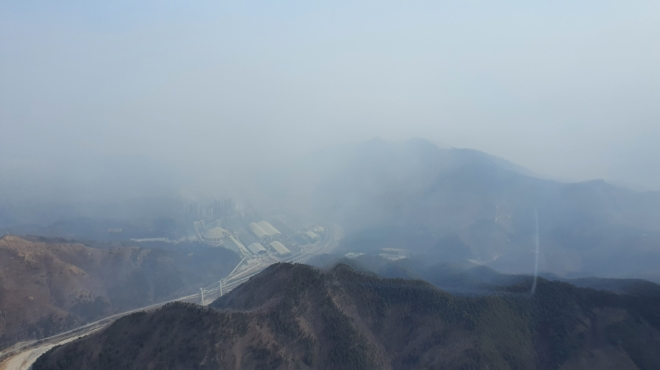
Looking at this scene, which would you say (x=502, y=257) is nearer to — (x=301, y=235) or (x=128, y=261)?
(x=301, y=235)

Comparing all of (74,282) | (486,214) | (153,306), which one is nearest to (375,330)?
(153,306)

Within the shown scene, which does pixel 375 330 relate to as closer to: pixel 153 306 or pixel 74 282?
pixel 153 306

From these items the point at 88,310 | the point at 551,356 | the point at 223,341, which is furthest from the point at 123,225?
the point at 551,356

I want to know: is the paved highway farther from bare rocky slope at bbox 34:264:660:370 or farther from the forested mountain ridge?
bare rocky slope at bbox 34:264:660:370

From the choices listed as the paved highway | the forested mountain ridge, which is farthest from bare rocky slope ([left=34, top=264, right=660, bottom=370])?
the forested mountain ridge

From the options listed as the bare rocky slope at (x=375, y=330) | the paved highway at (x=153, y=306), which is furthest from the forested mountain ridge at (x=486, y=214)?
the bare rocky slope at (x=375, y=330)

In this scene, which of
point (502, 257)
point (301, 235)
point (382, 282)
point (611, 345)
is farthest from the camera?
point (301, 235)
